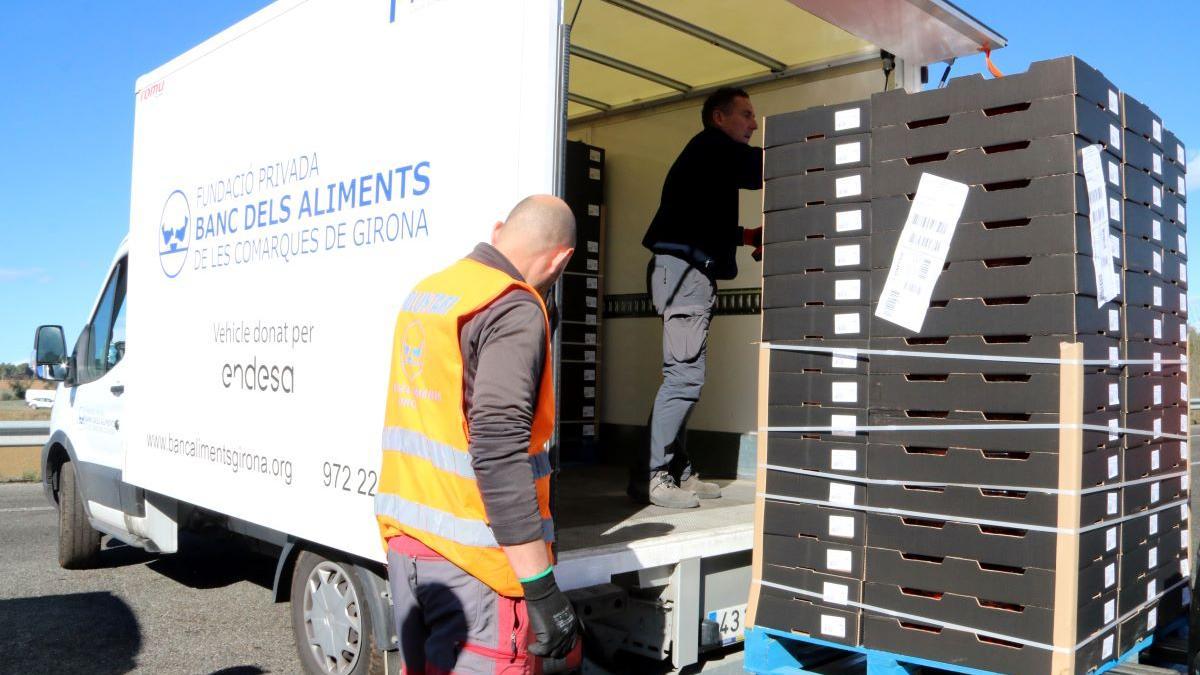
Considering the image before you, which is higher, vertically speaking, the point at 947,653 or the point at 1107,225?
the point at 1107,225

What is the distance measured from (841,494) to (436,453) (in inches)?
61.3

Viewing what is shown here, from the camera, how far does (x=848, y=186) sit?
11.5ft

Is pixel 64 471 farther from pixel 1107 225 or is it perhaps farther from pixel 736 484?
pixel 1107 225

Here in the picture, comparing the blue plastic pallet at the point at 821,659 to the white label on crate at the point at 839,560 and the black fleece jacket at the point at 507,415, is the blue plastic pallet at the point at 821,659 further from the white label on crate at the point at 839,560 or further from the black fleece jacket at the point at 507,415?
the black fleece jacket at the point at 507,415

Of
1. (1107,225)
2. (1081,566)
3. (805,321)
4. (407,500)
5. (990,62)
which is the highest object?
(990,62)

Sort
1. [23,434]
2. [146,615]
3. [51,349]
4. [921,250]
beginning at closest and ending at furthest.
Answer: [921,250] → [146,615] → [51,349] → [23,434]

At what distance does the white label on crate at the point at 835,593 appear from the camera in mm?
3400

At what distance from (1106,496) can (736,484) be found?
8.69ft

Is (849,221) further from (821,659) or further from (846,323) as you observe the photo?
(821,659)

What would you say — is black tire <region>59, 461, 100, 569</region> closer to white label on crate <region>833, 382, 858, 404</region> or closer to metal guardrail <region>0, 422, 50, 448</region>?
white label on crate <region>833, 382, 858, 404</region>

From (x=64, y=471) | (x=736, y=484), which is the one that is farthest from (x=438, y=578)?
(x=64, y=471)

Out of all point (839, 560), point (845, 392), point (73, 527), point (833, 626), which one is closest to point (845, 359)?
point (845, 392)

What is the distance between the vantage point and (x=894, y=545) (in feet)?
10.8

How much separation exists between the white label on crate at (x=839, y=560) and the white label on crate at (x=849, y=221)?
1090 mm
